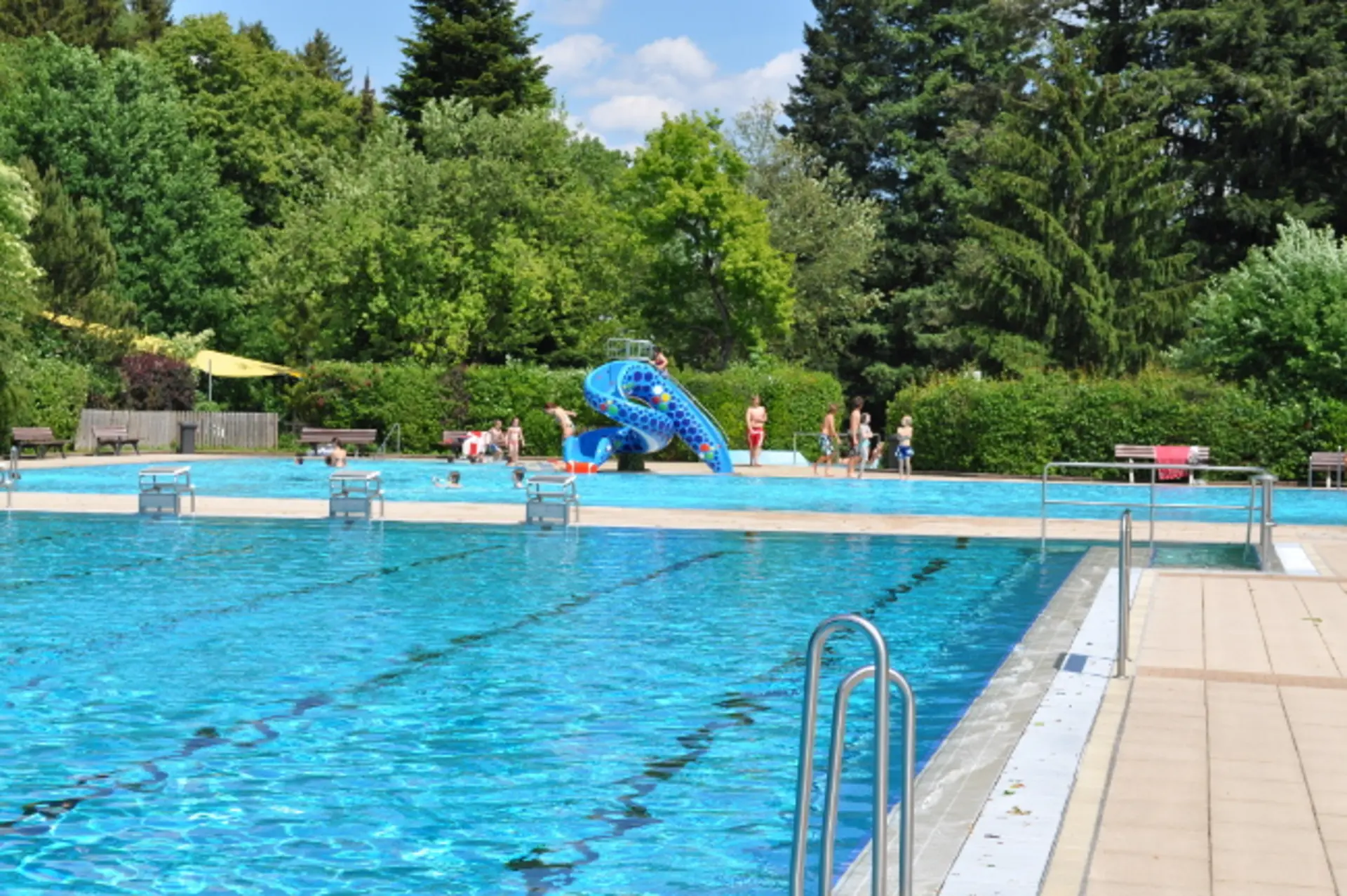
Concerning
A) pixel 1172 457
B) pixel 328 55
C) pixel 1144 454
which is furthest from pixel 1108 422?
pixel 328 55

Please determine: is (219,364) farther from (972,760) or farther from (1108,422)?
(972,760)

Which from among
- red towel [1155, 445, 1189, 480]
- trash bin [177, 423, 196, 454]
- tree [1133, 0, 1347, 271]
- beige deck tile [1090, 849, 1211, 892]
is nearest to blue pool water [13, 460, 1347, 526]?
red towel [1155, 445, 1189, 480]

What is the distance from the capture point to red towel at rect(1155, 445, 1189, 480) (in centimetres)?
3478

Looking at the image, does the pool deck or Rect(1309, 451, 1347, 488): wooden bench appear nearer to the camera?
the pool deck

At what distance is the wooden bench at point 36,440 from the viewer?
133 feet

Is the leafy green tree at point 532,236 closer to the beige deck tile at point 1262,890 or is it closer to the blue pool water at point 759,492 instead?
the blue pool water at point 759,492

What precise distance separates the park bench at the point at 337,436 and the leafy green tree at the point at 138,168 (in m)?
17.1

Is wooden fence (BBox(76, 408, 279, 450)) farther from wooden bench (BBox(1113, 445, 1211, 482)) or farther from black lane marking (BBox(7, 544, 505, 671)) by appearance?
black lane marking (BBox(7, 544, 505, 671))

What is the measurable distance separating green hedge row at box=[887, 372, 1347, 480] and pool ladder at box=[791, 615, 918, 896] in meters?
33.4

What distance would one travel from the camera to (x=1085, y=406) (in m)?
37.4

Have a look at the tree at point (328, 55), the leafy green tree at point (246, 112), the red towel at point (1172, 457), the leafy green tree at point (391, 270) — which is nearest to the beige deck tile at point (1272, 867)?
the red towel at point (1172, 457)

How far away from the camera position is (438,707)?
10.1 metres

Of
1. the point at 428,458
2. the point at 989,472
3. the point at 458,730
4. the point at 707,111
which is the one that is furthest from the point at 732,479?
the point at 458,730

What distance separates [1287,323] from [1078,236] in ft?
54.8
